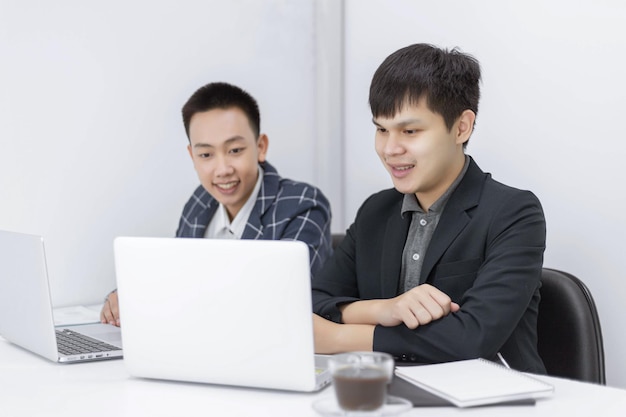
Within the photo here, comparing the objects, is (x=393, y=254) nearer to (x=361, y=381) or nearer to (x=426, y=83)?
(x=426, y=83)

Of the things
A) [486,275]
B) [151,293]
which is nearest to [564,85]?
[486,275]

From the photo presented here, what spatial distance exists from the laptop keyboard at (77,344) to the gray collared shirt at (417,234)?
65 centimetres

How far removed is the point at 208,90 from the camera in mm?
2404

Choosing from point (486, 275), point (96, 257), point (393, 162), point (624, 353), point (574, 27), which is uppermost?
point (574, 27)

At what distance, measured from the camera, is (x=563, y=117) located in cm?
217

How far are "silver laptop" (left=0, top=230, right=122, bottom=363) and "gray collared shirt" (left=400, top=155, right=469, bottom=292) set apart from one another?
0.65 m

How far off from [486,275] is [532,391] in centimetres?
40

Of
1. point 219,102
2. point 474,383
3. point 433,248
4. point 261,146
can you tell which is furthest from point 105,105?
point 474,383

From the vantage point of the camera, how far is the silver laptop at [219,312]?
1.22m

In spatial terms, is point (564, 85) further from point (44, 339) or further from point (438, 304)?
point (44, 339)

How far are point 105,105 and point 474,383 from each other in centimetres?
167

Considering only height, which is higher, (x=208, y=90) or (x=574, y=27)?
(x=574, y=27)

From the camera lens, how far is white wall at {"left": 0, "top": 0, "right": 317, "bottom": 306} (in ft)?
7.73

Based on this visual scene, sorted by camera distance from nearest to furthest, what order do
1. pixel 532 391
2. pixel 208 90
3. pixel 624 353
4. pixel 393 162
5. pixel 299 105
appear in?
pixel 532 391 < pixel 393 162 < pixel 624 353 < pixel 208 90 < pixel 299 105
